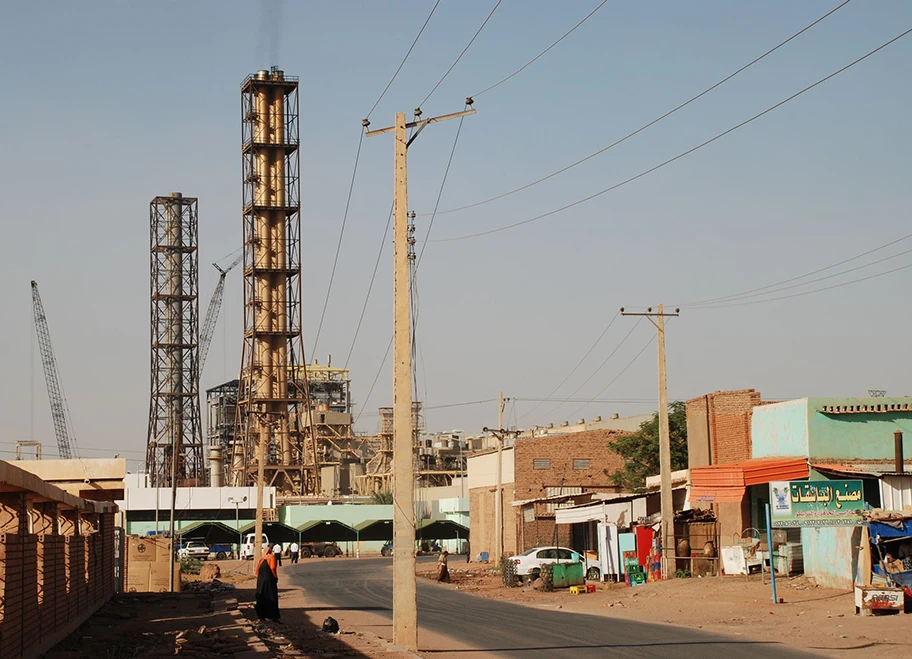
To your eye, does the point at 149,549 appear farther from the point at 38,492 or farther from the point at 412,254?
the point at 38,492

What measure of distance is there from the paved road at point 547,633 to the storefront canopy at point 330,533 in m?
47.6

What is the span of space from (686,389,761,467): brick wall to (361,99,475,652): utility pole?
21.3 metres

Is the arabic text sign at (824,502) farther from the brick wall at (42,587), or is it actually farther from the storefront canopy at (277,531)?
the storefront canopy at (277,531)

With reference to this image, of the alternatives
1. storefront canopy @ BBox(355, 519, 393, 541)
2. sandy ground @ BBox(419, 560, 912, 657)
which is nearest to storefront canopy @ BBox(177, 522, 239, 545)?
storefront canopy @ BBox(355, 519, 393, 541)

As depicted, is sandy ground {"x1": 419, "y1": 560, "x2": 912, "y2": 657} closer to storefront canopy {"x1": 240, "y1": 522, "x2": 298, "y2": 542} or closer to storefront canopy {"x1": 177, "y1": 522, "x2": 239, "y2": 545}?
storefront canopy {"x1": 177, "y1": 522, "x2": 239, "y2": 545}

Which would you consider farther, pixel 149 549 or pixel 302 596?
pixel 149 549

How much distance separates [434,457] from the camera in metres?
116

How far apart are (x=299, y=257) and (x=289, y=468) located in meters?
18.5

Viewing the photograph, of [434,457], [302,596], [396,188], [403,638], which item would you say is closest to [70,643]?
[403,638]

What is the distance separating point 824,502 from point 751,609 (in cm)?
330

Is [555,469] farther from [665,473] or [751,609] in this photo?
Result: [751,609]

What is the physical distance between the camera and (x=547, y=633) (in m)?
23.7

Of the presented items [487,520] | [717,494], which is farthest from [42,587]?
[487,520]

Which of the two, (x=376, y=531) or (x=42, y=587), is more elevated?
A: (x=42, y=587)
